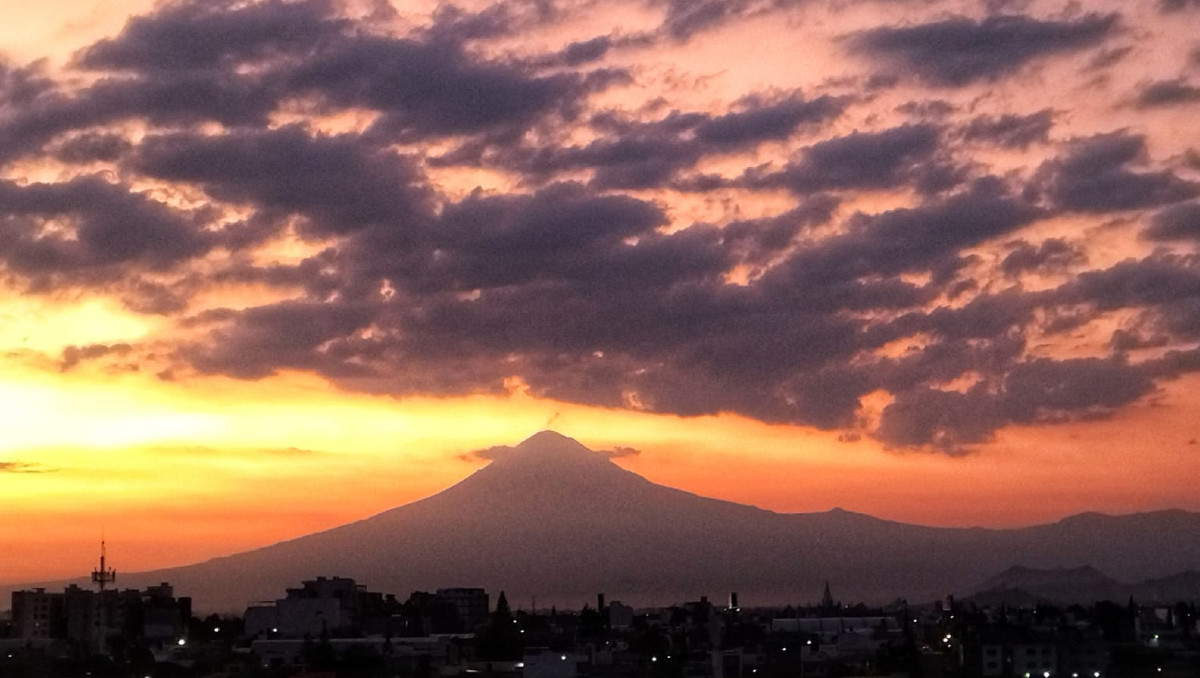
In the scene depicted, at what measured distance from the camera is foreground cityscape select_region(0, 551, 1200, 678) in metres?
50.1

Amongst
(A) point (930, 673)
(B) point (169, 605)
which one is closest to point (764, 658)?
(A) point (930, 673)

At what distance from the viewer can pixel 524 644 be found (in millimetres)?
64062

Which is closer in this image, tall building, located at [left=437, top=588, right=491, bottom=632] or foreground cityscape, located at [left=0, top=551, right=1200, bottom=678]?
foreground cityscape, located at [left=0, top=551, right=1200, bottom=678]

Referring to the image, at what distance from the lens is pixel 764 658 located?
194 ft

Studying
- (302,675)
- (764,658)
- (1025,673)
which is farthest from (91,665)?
(1025,673)

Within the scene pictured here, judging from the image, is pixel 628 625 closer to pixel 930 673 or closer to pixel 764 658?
pixel 764 658

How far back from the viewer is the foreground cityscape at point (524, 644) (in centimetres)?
5009

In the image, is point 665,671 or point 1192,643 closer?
point 665,671

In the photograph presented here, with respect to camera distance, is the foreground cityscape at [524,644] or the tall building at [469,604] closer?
the foreground cityscape at [524,644]

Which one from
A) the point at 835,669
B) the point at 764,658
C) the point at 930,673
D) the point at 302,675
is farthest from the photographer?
the point at 764,658

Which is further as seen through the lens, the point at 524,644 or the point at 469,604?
the point at 469,604

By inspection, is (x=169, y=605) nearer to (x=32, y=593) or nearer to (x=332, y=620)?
(x=32, y=593)

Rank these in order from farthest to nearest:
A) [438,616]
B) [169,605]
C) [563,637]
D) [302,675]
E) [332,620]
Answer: [169,605] → [438,616] → [332,620] → [563,637] → [302,675]

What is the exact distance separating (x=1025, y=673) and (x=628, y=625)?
43.0 metres
